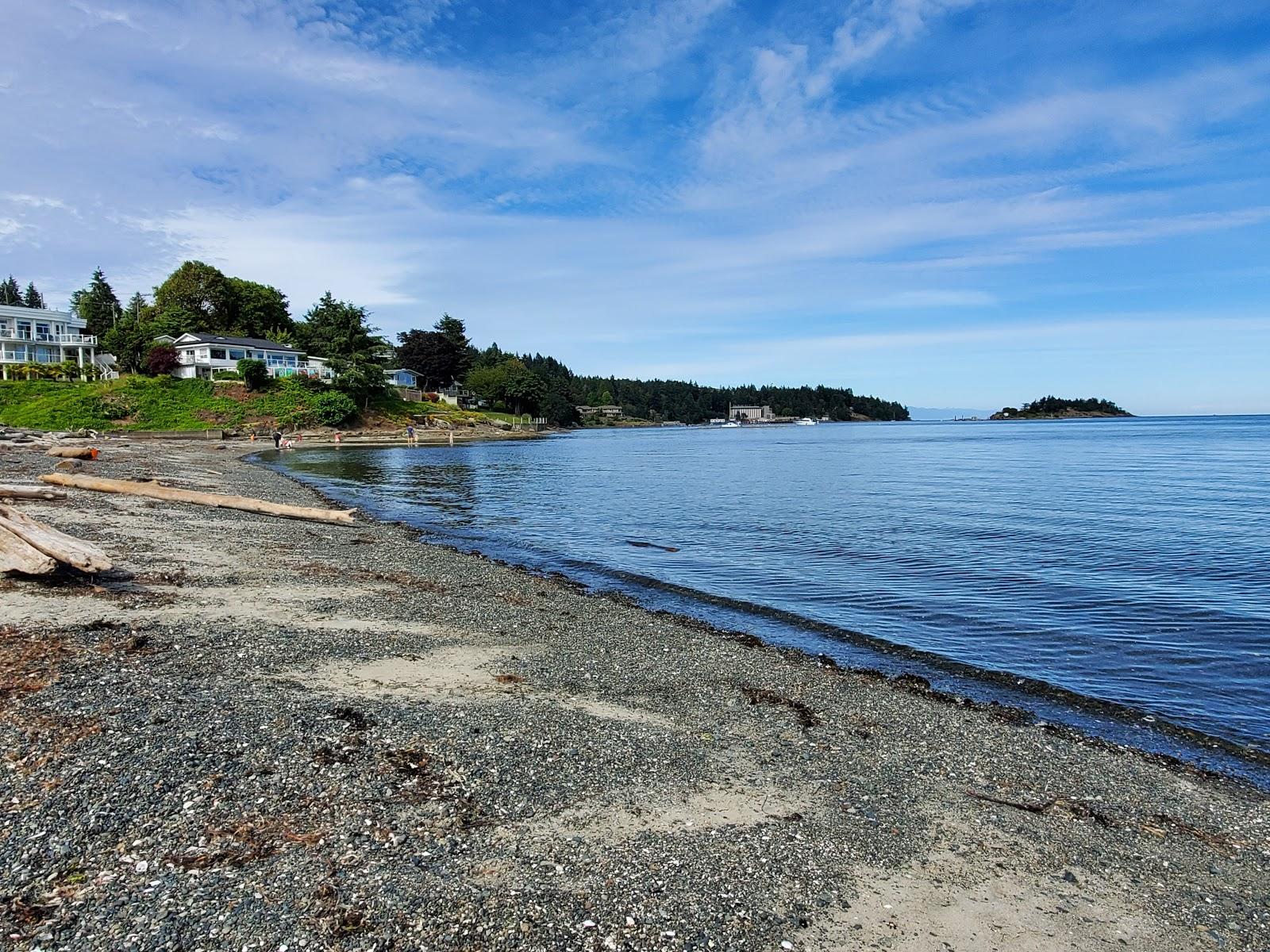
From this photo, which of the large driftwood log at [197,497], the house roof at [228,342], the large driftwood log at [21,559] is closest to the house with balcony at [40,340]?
the house roof at [228,342]

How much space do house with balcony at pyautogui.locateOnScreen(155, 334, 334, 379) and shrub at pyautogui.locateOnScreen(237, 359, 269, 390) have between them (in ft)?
17.4

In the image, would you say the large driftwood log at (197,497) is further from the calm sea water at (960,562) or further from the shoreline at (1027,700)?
the shoreline at (1027,700)

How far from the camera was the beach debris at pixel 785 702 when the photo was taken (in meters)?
10.2

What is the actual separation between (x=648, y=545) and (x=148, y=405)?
81.6m

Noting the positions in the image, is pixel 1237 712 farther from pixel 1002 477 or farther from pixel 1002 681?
pixel 1002 477

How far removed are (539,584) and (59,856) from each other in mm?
13495

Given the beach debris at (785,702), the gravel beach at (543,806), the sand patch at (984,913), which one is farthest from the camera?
the beach debris at (785,702)

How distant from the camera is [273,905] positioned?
17.2 feet

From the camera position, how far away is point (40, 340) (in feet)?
315

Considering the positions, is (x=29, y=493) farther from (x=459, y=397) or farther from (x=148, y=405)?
(x=459, y=397)

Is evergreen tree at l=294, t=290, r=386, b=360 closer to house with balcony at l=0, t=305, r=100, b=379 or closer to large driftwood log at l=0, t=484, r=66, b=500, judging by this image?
house with balcony at l=0, t=305, r=100, b=379

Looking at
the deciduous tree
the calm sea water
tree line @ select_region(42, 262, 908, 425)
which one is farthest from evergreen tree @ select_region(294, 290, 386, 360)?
the calm sea water

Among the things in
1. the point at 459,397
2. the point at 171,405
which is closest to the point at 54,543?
the point at 171,405

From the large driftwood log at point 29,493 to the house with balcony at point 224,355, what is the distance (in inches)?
3244
